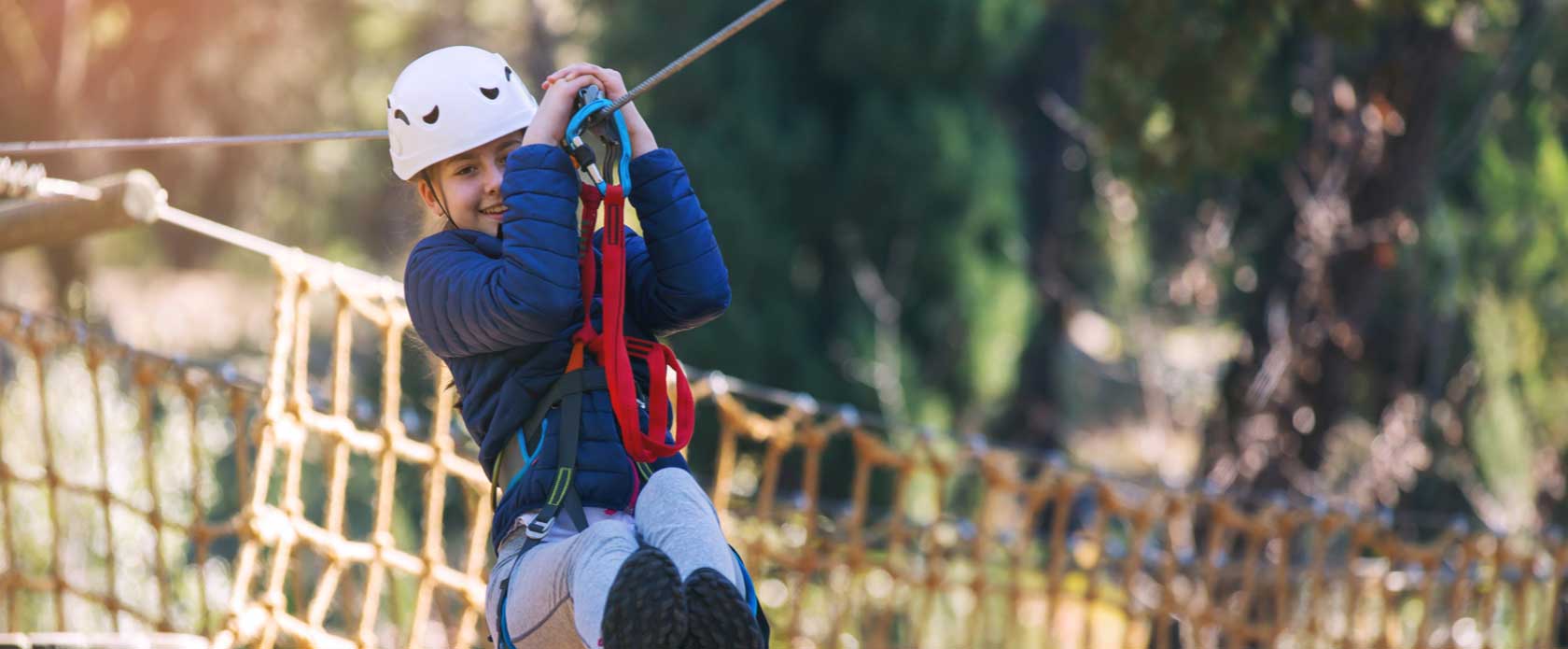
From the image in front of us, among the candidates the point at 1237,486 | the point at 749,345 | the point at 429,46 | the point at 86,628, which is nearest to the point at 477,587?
the point at 86,628

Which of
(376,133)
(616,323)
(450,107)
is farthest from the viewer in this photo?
(376,133)

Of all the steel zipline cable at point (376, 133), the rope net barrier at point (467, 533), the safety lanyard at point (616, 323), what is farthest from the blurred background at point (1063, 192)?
the safety lanyard at point (616, 323)

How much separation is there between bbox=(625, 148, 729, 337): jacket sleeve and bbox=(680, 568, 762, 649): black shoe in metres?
0.33

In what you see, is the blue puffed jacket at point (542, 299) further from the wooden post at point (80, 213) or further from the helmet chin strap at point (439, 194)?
the wooden post at point (80, 213)

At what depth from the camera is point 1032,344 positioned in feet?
22.5

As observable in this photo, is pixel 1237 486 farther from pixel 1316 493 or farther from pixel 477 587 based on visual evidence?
pixel 477 587

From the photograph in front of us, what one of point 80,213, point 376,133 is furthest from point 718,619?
point 80,213

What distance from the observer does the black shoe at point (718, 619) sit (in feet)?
4.06

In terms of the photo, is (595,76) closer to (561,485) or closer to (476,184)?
(476,184)

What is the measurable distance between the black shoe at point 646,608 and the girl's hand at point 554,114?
1.33 feet

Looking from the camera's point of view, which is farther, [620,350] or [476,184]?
[476,184]

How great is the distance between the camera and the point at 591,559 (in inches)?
52.4

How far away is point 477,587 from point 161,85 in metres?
4.56

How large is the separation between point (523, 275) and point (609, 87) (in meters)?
0.22
